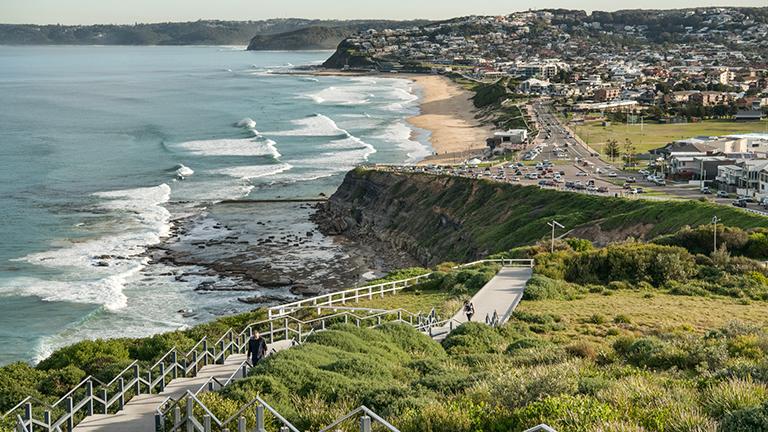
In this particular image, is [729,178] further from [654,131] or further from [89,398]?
[89,398]

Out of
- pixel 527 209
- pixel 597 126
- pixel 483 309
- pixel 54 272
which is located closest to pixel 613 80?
pixel 597 126

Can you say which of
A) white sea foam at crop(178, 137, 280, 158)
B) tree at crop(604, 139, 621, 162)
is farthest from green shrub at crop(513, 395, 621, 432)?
white sea foam at crop(178, 137, 280, 158)

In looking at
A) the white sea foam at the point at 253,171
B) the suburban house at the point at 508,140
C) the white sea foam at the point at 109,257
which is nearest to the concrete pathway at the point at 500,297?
the white sea foam at the point at 109,257

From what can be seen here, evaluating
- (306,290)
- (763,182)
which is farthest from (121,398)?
(763,182)

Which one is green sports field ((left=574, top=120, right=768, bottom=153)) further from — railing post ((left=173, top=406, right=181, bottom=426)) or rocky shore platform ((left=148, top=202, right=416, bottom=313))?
railing post ((left=173, top=406, right=181, bottom=426))

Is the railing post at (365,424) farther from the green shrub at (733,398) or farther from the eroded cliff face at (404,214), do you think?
the eroded cliff face at (404,214)
